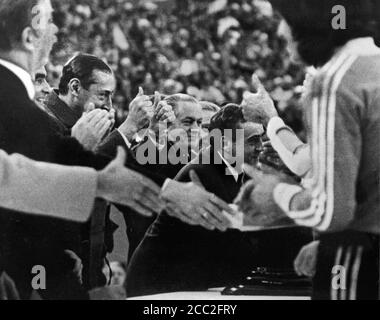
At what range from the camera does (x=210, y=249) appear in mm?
3885

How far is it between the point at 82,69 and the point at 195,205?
96 cm

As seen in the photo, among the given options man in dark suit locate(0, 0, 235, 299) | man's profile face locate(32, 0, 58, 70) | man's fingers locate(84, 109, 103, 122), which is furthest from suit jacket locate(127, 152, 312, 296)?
man's profile face locate(32, 0, 58, 70)

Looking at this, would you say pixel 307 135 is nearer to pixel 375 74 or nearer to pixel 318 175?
pixel 318 175

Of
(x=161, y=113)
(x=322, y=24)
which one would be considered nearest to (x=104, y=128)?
(x=161, y=113)

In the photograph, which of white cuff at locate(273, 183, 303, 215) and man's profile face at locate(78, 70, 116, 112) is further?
man's profile face at locate(78, 70, 116, 112)

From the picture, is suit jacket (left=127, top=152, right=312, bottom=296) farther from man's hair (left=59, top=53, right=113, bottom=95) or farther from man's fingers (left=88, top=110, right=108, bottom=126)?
man's hair (left=59, top=53, right=113, bottom=95)

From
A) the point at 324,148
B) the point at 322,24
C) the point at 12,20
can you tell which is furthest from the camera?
the point at 12,20

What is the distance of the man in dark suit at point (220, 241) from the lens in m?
3.88

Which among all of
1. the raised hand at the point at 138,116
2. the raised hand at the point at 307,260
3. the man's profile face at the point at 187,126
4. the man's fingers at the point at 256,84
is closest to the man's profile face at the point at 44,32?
the raised hand at the point at 138,116

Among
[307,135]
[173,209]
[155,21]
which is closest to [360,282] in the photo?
[307,135]

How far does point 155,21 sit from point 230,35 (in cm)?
41

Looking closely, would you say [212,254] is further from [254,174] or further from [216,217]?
[254,174]

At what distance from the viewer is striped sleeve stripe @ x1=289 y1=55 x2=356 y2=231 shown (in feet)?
12.2

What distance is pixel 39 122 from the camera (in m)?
3.89
